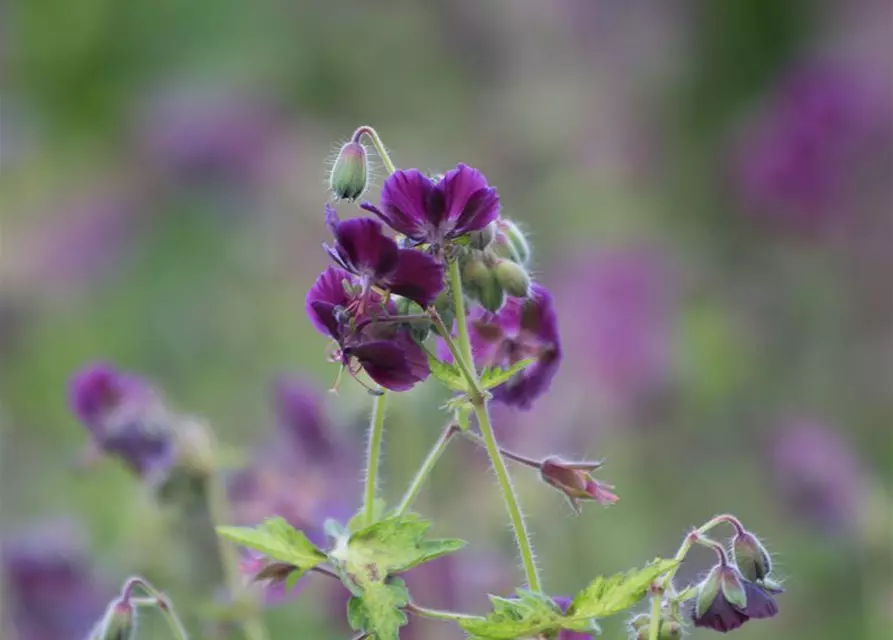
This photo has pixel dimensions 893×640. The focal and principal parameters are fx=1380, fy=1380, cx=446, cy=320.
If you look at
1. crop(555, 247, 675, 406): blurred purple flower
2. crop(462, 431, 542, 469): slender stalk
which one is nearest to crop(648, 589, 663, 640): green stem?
crop(462, 431, 542, 469): slender stalk

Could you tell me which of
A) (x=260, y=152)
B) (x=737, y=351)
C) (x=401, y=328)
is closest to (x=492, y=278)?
(x=401, y=328)

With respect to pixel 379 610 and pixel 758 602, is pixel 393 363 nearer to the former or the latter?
pixel 379 610

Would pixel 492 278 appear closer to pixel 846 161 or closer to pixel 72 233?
pixel 846 161

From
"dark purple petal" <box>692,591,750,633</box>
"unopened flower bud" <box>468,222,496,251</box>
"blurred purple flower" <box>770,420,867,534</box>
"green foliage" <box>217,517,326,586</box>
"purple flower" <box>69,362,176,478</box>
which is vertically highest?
"blurred purple flower" <box>770,420,867,534</box>

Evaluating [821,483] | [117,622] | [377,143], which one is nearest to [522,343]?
[377,143]

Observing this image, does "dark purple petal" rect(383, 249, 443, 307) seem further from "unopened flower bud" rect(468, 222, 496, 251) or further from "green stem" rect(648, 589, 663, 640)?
"green stem" rect(648, 589, 663, 640)
